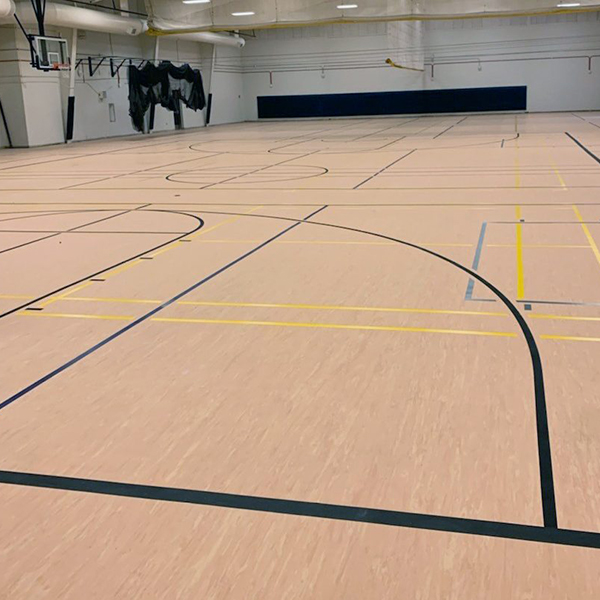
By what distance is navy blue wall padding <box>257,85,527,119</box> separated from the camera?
33.3 metres

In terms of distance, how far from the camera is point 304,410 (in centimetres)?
317

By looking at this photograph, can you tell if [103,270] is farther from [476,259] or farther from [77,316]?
[476,259]

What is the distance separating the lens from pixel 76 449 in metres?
2.89

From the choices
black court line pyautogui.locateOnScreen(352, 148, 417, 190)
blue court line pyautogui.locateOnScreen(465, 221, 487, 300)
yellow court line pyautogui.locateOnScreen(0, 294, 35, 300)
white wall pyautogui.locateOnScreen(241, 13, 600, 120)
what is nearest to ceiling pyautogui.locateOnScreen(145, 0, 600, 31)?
black court line pyautogui.locateOnScreen(352, 148, 417, 190)

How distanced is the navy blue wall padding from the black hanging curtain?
259 inches

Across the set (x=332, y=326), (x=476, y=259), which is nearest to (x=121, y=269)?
(x=332, y=326)

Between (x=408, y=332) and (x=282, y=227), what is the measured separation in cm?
352

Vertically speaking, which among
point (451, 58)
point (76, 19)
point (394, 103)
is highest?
point (76, 19)

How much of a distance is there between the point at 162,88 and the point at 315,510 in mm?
27593

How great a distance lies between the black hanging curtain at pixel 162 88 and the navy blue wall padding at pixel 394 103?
658cm

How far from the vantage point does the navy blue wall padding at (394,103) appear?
109 feet

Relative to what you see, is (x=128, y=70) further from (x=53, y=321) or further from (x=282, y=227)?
(x=53, y=321)

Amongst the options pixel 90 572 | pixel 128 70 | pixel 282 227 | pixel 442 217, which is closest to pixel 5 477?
pixel 90 572

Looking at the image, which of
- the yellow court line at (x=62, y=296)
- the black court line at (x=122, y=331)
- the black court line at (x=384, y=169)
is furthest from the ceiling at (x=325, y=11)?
the yellow court line at (x=62, y=296)
